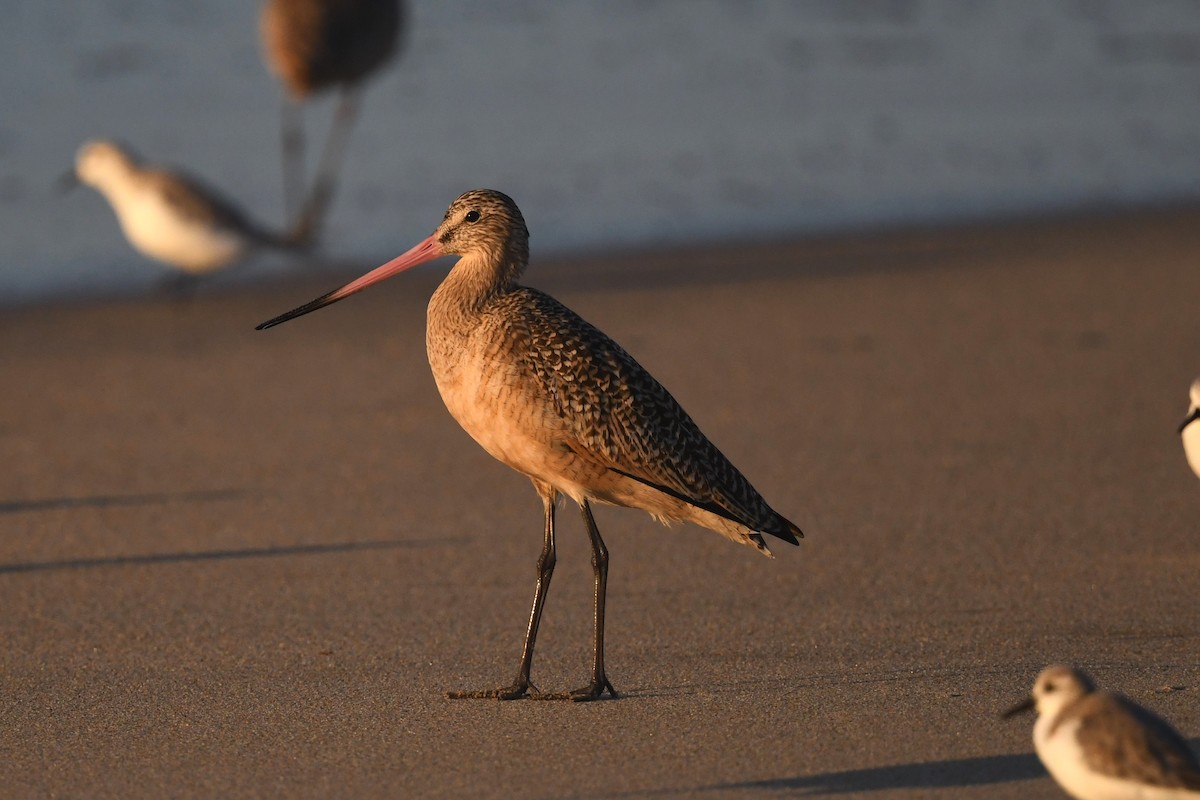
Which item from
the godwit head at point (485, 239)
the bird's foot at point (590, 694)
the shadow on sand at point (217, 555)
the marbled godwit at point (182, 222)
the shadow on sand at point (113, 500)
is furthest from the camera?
the marbled godwit at point (182, 222)

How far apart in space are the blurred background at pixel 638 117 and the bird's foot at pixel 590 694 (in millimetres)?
5758

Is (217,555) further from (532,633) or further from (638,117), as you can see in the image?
(638,117)

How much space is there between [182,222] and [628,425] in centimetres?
525

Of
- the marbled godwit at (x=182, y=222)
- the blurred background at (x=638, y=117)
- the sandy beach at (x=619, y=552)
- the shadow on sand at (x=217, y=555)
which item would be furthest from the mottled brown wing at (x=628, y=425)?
the blurred background at (x=638, y=117)

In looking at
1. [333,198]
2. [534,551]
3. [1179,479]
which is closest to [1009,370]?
[1179,479]

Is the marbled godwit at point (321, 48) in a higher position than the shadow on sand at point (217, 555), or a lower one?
higher

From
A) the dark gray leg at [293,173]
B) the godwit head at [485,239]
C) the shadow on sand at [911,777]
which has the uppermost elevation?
the dark gray leg at [293,173]

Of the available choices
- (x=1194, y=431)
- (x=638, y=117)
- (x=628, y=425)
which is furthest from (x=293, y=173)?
(x=628, y=425)

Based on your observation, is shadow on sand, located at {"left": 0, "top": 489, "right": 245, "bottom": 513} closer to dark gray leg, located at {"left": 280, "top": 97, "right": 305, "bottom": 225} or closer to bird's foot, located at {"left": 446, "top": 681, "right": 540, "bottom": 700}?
bird's foot, located at {"left": 446, "top": 681, "right": 540, "bottom": 700}

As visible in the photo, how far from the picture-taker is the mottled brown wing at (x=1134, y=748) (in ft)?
→ 10.3

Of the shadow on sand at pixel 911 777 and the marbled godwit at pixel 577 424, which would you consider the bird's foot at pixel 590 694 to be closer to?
the marbled godwit at pixel 577 424

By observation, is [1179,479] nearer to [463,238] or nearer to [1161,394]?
[1161,394]

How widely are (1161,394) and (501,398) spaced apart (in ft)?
11.9

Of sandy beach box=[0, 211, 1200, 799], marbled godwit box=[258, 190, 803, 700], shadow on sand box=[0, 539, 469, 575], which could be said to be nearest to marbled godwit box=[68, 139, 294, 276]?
sandy beach box=[0, 211, 1200, 799]
